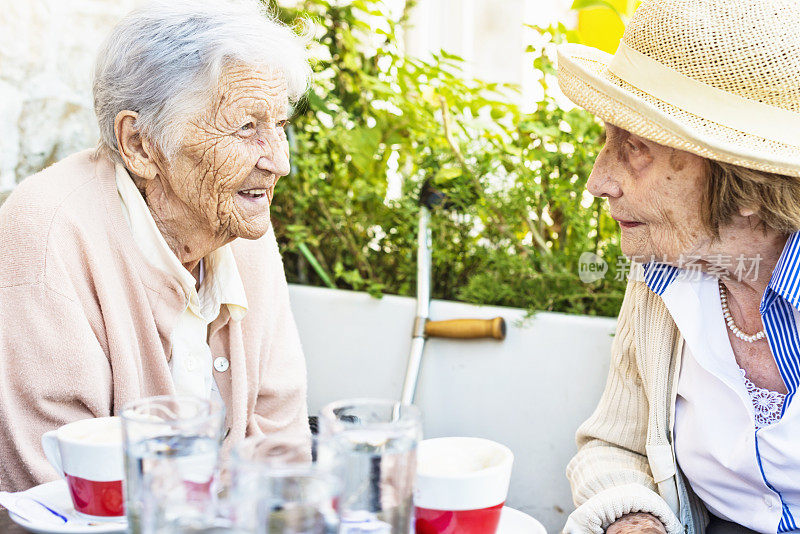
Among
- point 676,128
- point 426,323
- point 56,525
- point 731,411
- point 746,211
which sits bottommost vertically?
point 426,323

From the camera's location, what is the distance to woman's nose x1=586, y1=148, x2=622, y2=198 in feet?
4.75

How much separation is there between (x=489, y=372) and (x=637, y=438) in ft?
2.36

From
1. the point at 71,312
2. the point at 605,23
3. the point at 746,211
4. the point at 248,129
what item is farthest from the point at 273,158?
the point at 605,23

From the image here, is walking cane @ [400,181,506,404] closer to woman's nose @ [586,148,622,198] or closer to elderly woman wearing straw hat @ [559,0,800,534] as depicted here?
elderly woman wearing straw hat @ [559,0,800,534]

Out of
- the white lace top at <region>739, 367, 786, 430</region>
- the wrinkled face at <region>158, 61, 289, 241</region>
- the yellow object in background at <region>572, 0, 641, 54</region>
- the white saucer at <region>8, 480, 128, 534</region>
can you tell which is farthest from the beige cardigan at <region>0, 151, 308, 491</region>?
the yellow object in background at <region>572, 0, 641, 54</region>

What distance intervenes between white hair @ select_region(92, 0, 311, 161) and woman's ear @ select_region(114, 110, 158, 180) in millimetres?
17

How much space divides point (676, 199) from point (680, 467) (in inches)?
20.0

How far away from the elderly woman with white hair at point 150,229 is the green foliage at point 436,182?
0.80 m

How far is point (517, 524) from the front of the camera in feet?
3.32

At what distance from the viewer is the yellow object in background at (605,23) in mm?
2297

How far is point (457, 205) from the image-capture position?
2.42 m

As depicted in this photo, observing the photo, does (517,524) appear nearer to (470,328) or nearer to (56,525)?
(56,525)

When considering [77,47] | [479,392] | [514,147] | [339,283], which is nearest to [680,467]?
[479,392]

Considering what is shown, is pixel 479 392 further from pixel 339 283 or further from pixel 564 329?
pixel 339 283
